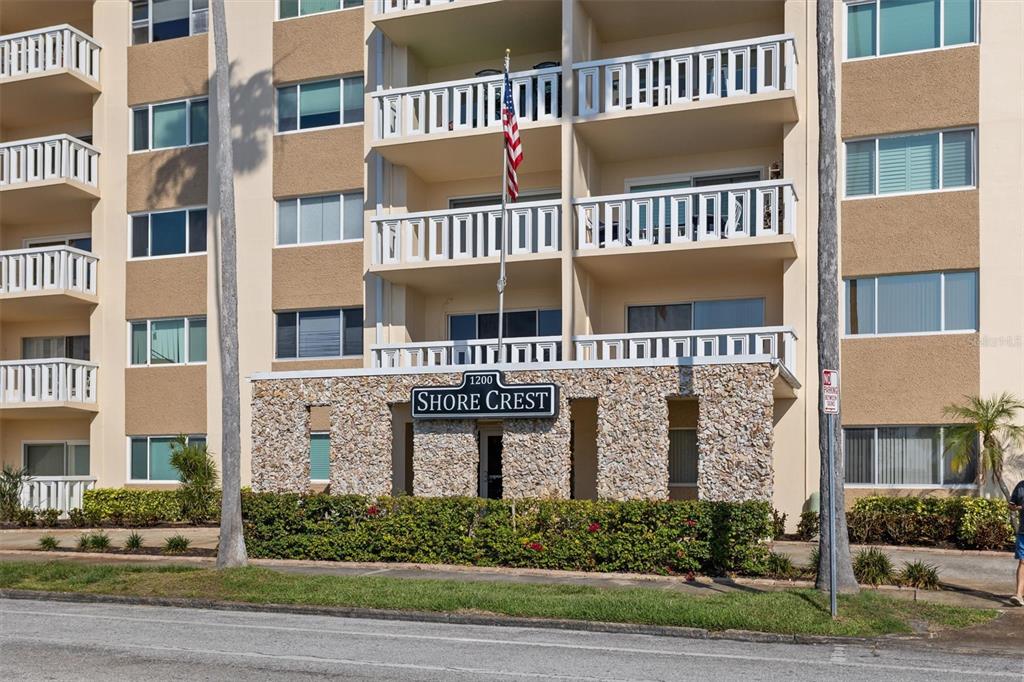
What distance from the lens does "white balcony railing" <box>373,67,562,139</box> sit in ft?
80.0

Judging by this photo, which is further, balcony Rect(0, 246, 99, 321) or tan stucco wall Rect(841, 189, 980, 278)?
balcony Rect(0, 246, 99, 321)

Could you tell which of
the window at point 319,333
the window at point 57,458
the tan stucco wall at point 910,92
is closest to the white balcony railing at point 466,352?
the window at point 319,333

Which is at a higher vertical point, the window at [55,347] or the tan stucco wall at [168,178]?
the tan stucco wall at [168,178]

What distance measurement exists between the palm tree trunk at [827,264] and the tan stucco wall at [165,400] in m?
18.2

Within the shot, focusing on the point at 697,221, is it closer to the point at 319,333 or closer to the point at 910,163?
the point at 910,163

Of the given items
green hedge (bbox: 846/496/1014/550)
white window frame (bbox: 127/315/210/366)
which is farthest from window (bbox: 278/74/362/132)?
green hedge (bbox: 846/496/1014/550)

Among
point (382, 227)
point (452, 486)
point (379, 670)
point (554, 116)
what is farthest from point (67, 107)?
point (379, 670)

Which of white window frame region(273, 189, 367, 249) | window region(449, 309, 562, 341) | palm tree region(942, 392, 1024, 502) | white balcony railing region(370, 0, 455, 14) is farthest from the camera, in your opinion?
white window frame region(273, 189, 367, 249)

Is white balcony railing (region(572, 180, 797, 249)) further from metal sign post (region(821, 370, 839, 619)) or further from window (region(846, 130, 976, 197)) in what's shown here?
metal sign post (region(821, 370, 839, 619))

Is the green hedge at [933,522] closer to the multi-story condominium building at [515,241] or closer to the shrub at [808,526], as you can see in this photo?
the shrub at [808,526]

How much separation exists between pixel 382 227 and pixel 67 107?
488 inches

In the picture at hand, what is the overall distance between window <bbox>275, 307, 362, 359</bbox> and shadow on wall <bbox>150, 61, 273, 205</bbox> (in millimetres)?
4190

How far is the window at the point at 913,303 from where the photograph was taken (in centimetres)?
2191

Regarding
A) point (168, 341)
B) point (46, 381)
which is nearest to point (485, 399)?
point (168, 341)
